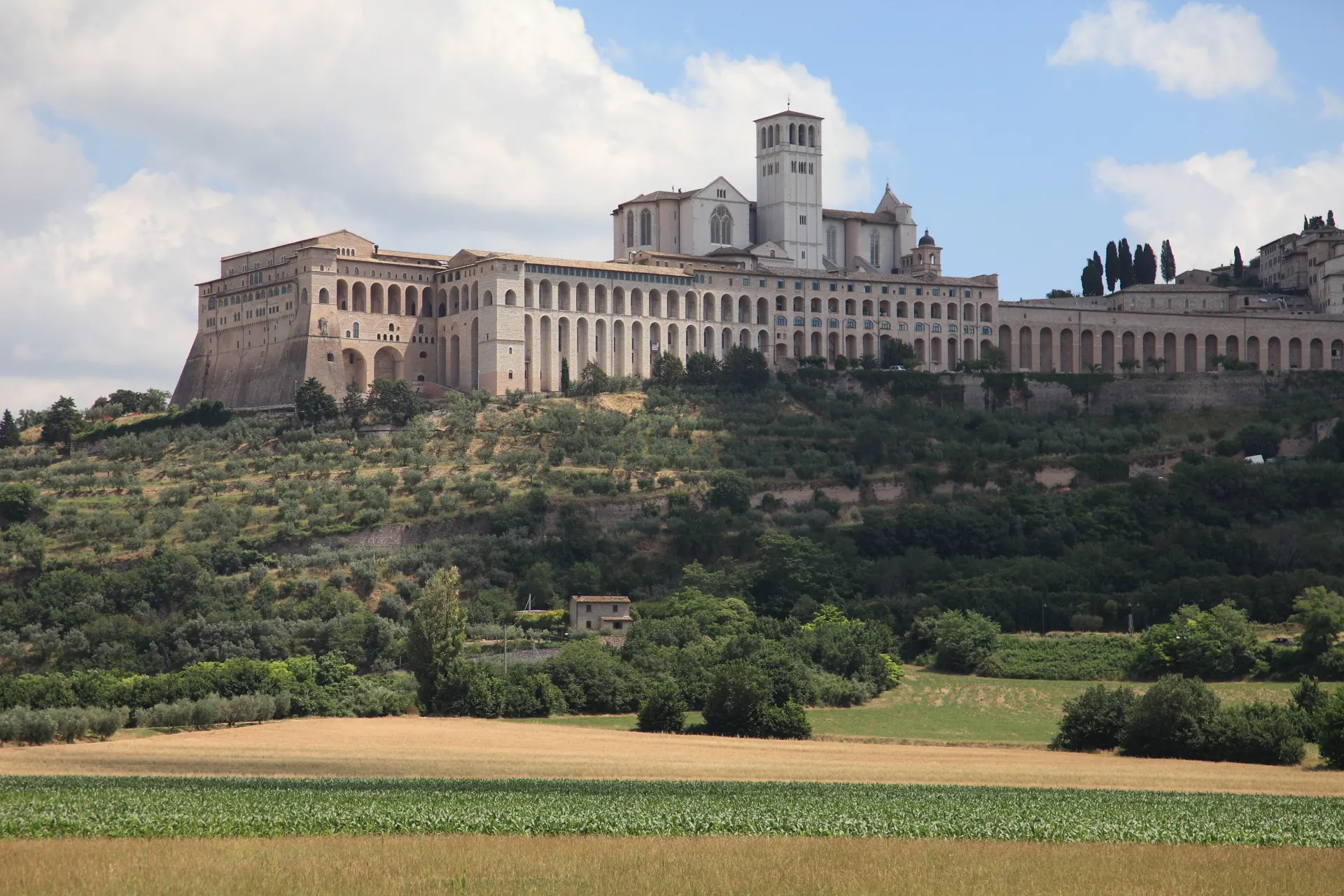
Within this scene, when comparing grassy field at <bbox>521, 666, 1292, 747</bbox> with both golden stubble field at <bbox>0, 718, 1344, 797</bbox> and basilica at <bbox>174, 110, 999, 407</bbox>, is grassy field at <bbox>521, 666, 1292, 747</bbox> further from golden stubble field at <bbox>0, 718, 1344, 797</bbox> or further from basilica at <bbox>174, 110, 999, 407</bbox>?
basilica at <bbox>174, 110, 999, 407</bbox>

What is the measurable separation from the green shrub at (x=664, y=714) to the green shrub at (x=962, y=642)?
56.4ft

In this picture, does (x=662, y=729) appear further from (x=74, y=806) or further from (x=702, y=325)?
(x=702, y=325)

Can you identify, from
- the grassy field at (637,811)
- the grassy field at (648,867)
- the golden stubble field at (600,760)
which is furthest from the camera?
the golden stubble field at (600,760)

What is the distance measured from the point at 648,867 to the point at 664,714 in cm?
2610

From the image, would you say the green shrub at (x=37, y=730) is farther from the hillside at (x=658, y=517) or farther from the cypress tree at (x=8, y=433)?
the cypress tree at (x=8, y=433)

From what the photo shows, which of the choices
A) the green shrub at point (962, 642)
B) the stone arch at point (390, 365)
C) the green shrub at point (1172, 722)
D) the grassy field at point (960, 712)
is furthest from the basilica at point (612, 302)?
the green shrub at point (1172, 722)

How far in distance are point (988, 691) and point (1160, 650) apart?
6.21m

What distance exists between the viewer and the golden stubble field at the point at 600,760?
4194cm

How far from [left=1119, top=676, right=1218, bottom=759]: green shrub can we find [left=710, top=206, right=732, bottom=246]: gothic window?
60869 mm

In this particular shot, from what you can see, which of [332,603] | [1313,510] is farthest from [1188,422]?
[332,603]

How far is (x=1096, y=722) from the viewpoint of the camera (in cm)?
5169

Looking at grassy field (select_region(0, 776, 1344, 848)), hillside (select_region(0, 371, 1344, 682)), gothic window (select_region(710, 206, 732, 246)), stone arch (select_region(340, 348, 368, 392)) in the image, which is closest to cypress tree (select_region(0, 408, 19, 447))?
hillside (select_region(0, 371, 1344, 682))

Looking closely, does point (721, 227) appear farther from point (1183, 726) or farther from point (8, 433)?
point (1183, 726)

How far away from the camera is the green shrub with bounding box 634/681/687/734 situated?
54.9m
